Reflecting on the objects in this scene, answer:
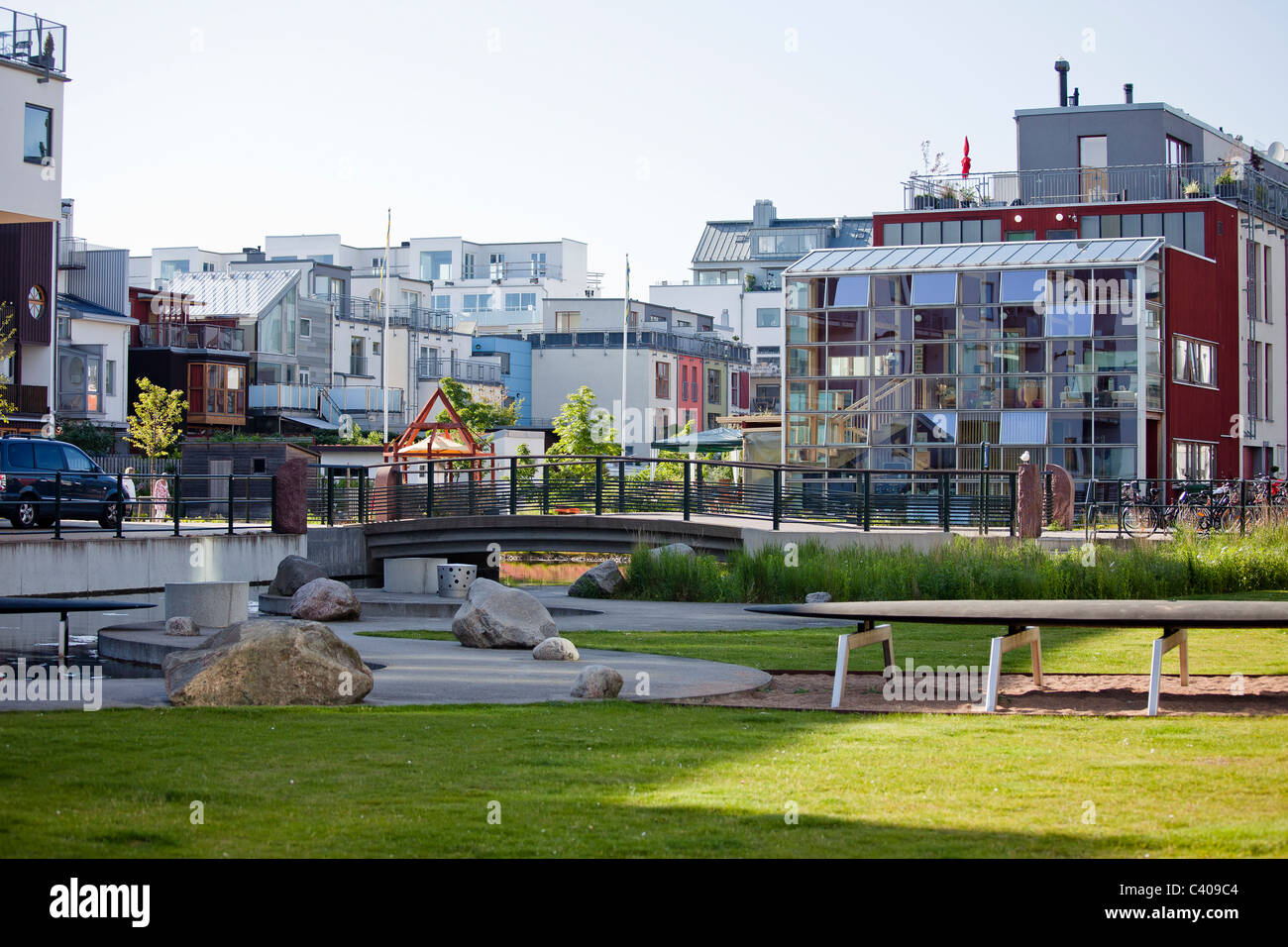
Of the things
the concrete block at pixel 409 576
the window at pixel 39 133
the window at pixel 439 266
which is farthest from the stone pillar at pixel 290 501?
the window at pixel 439 266

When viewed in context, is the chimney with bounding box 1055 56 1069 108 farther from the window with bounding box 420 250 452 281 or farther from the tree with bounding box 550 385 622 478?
the window with bounding box 420 250 452 281

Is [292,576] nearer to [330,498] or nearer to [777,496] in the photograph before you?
[330,498]

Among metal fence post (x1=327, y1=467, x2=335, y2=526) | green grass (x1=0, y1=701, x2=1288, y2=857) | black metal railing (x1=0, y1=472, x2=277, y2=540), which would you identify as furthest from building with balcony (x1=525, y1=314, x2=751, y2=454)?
green grass (x1=0, y1=701, x2=1288, y2=857)

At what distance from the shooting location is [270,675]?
11.5 meters

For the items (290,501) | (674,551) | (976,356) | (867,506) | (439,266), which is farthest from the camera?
(439,266)

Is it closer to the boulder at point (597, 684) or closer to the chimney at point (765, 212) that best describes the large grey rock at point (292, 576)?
the boulder at point (597, 684)

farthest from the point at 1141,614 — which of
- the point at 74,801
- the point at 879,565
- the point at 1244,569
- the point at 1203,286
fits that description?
the point at 1203,286

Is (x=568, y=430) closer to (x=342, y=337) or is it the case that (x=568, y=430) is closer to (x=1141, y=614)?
(x=342, y=337)

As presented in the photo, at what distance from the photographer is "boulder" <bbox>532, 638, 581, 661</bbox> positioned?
48.5 feet

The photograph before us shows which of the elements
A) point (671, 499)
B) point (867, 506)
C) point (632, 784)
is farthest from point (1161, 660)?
point (671, 499)

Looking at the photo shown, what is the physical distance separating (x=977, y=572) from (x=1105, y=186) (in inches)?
1466

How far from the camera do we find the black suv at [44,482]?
29203 mm

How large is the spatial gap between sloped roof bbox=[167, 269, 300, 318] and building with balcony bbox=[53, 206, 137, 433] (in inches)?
348

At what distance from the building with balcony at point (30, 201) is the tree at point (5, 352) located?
0.47ft
